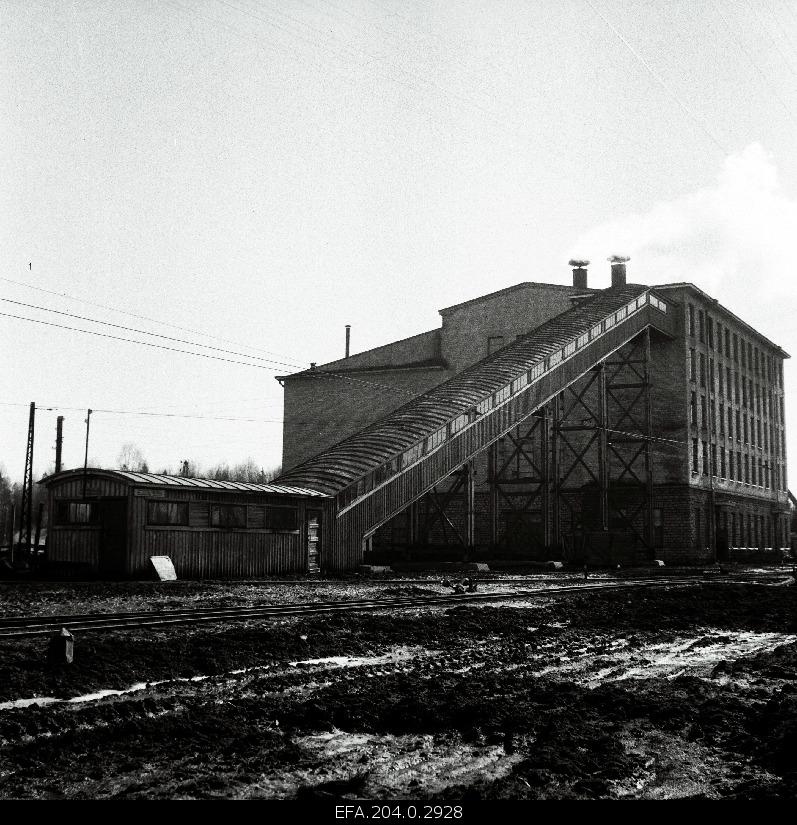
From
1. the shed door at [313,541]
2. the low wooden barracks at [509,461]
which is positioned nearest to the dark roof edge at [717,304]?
the low wooden barracks at [509,461]

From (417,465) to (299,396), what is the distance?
2506 cm

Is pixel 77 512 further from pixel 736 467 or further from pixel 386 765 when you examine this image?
pixel 736 467

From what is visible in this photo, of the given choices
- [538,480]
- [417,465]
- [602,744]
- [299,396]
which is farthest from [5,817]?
[299,396]

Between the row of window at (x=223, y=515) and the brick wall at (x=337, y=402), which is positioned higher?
the brick wall at (x=337, y=402)

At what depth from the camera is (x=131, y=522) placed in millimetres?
23844

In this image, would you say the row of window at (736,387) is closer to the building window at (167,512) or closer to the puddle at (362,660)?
the building window at (167,512)

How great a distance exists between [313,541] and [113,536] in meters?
5.73

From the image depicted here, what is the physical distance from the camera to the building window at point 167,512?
24.3 meters

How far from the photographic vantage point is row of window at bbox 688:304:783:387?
48.5m

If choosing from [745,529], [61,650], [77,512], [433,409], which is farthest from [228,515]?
[745,529]

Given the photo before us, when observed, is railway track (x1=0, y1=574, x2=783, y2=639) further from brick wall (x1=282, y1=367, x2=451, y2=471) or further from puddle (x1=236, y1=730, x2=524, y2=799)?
brick wall (x1=282, y1=367, x2=451, y2=471)

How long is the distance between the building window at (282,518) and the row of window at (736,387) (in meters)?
26.5

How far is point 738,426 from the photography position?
181 ft

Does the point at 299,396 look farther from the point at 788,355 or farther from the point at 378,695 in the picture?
Result: the point at 378,695
